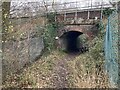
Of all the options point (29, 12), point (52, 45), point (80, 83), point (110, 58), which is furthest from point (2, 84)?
point (52, 45)

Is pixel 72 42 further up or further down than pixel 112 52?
further down

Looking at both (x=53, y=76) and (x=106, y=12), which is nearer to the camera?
(x=53, y=76)

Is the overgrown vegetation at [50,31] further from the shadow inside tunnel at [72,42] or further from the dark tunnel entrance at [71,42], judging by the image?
the dark tunnel entrance at [71,42]

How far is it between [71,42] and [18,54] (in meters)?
8.83

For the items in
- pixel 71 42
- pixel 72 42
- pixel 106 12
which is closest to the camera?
pixel 106 12

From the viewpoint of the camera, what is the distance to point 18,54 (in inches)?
398

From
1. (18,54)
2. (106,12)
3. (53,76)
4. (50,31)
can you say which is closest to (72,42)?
(50,31)

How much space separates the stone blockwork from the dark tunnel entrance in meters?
4.29

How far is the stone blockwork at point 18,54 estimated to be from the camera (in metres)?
9.42

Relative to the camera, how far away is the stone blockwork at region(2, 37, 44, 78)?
30.9 ft

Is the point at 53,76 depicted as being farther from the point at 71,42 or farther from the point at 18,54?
the point at 71,42

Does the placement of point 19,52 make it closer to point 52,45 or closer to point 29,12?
point 29,12

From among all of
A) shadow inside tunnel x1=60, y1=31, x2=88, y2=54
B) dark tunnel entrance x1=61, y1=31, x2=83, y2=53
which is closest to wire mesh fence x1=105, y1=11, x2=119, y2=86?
shadow inside tunnel x1=60, y1=31, x2=88, y2=54

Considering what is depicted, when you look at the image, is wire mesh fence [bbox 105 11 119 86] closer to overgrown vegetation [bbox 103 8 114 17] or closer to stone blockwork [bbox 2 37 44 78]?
stone blockwork [bbox 2 37 44 78]
